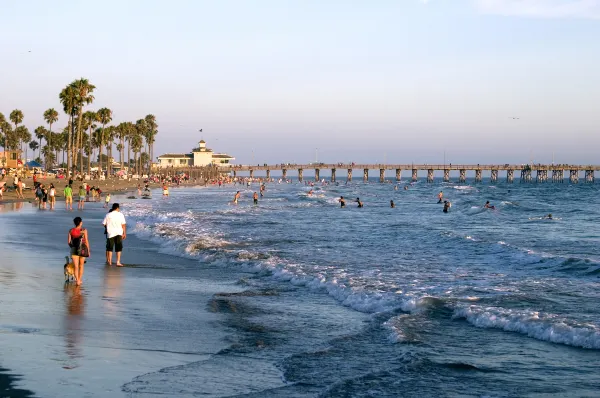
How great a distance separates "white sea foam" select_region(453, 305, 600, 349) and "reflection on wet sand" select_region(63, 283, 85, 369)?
5.69 m

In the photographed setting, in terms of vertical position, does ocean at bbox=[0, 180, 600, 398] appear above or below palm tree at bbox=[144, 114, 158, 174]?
below

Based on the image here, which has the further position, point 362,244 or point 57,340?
point 362,244

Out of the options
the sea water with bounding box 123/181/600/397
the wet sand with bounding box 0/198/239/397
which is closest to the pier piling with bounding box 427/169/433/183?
the sea water with bounding box 123/181/600/397

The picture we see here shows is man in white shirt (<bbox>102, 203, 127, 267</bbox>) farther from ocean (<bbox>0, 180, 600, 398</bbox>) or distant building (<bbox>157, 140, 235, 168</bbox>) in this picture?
distant building (<bbox>157, 140, 235, 168</bbox>)

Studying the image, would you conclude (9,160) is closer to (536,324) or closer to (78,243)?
(78,243)

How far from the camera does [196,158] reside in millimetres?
161875

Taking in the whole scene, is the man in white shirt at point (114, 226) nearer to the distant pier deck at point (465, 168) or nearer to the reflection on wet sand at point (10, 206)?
the reflection on wet sand at point (10, 206)

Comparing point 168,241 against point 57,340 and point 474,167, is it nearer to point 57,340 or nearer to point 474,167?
point 57,340

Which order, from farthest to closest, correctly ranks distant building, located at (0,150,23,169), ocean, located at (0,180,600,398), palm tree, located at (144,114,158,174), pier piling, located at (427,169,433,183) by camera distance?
pier piling, located at (427,169,433,183) → palm tree, located at (144,114,158,174) → distant building, located at (0,150,23,169) → ocean, located at (0,180,600,398)

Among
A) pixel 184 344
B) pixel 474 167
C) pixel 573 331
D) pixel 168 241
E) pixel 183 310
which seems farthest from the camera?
pixel 474 167

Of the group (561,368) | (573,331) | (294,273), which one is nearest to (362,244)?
(294,273)

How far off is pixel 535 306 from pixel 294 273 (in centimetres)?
562

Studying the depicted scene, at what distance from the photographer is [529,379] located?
7734 mm

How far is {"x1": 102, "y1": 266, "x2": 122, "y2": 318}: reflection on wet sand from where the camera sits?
10.6 metres
